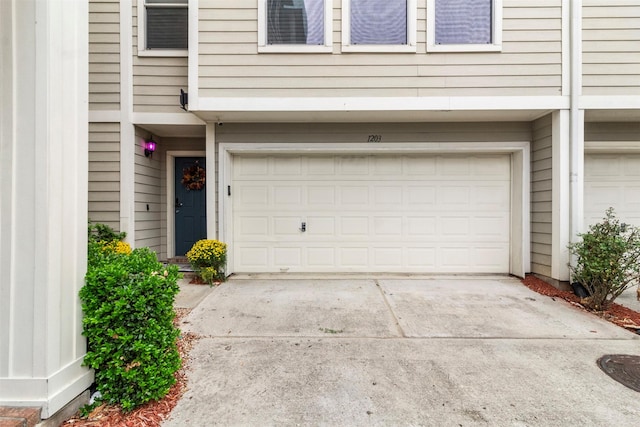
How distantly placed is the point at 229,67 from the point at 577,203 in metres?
5.21

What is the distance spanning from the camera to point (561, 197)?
4.22 metres

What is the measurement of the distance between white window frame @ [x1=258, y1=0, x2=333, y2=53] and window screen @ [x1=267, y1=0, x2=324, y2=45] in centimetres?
9

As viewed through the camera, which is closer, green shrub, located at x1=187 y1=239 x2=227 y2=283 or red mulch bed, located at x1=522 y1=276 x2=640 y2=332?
red mulch bed, located at x1=522 y1=276 x2=640 y2=332

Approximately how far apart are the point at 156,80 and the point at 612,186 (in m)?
7.52

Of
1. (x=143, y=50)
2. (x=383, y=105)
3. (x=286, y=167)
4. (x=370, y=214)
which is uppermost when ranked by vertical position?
(x=143, y=50)

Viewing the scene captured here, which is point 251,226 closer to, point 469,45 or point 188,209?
point 188,209

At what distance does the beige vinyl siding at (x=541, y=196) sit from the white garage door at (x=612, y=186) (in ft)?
3.33

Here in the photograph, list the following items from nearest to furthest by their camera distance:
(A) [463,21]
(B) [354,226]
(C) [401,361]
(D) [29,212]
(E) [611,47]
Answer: (D) [29,212] < (C) [401,361] < (E) [611,47] < (A) [463,21] < (B) [354,226]

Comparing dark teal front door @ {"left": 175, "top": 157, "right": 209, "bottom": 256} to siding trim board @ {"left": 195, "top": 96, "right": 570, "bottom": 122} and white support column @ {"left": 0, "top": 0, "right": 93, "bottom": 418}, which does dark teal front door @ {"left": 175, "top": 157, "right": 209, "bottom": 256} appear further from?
white support column @ {"left": 0, "top": 0, "right": 93, "bottom": 418}

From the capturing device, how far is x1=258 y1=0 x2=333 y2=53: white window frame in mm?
4195

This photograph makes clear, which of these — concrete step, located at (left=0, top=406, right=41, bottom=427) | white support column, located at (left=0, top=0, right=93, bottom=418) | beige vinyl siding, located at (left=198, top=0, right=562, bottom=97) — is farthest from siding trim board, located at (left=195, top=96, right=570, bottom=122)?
concrete step, located at (left=0, top=406, right=41, bottom=427)

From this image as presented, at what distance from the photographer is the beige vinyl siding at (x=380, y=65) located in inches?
165

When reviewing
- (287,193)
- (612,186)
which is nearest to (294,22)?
(287,193)

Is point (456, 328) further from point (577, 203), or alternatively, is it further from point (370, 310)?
point (577, 203)
